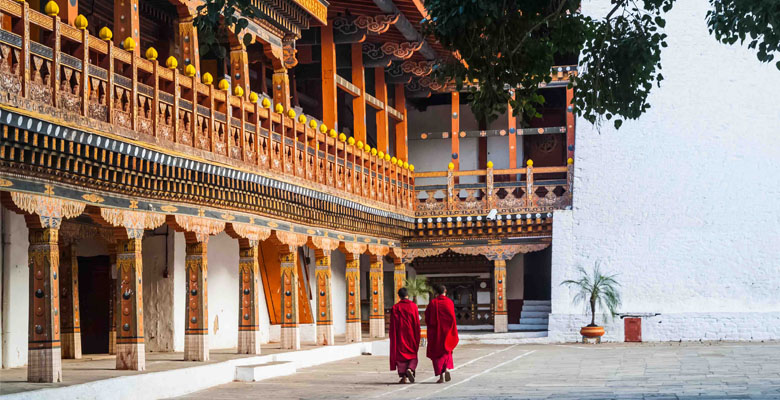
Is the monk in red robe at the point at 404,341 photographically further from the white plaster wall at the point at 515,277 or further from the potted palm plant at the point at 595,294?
the white plaster wall at the point at 515,277

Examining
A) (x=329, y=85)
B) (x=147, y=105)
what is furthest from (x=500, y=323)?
(x=147, y=105)

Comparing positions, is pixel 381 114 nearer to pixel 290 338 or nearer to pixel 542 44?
pixel 290 338

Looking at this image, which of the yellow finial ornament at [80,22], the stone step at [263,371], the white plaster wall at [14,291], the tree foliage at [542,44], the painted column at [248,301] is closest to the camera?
the tree foliage at [542,44]

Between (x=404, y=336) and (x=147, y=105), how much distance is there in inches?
155

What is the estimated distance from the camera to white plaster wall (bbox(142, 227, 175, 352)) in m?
15.1

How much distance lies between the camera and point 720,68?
21.9 metres

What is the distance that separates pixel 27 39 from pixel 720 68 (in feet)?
53.5

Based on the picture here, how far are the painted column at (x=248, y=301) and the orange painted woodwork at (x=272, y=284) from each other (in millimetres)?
4073

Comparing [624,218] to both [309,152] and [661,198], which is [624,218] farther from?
[309,152]

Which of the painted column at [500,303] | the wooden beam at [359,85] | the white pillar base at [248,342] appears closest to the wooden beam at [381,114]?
the wooden beam at [359,85]

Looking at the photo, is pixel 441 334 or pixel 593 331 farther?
pixel 593 331

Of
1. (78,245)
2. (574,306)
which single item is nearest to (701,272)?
(574,306)

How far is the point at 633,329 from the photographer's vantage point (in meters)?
21.0

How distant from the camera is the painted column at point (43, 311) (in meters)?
9.53
